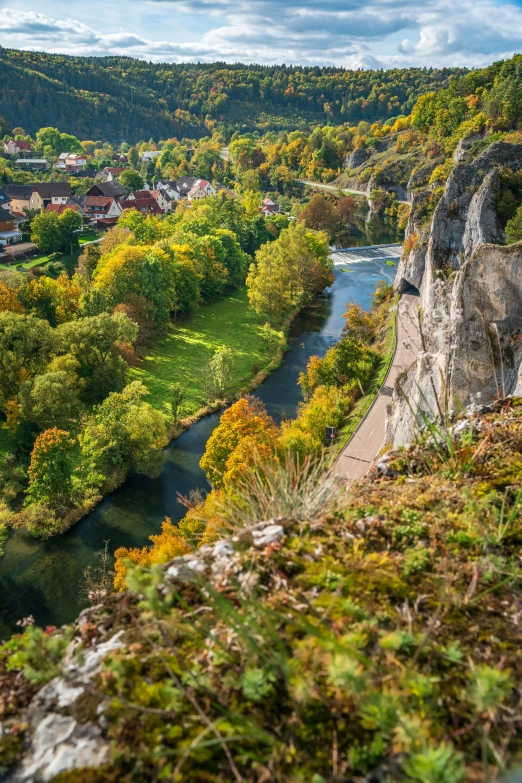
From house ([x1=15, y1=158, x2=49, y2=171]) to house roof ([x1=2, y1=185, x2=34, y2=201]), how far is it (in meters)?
43.7

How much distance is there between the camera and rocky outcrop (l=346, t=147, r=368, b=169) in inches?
4852

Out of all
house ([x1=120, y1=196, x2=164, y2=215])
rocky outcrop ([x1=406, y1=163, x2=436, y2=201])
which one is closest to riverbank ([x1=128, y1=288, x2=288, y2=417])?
house ([x1=120, y1=196, x2=164, y2=215])

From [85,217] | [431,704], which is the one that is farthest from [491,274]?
[85,217]

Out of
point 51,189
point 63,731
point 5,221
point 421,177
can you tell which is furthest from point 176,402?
point 421,177

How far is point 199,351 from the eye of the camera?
49094 millimetres

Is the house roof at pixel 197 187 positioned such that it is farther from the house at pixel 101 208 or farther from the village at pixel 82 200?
the house at pixel 101 208

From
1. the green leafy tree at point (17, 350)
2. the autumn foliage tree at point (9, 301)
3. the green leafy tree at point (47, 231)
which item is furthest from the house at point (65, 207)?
the green leafy tree at point (17, 350)

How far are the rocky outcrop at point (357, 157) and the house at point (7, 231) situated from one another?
83.1 metres

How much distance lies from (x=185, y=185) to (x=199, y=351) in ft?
248

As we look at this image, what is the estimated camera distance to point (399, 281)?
5831cm

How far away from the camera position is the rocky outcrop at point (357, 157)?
404 ft

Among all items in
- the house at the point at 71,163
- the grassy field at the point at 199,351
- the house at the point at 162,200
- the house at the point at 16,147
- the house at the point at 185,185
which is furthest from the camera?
the house at the point at 16,147

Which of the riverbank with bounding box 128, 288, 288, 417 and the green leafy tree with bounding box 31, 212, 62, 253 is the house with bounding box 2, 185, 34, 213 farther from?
the riverbank with bounding box 128, 288, 288, 417

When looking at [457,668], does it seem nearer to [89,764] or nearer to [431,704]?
[431,704]
